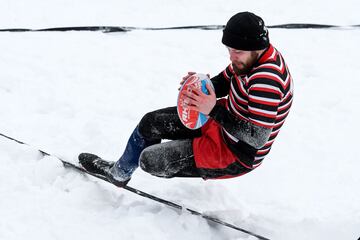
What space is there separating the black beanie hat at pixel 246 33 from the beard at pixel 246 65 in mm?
77

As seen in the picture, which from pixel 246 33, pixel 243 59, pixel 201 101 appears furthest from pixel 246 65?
pixel 201 101

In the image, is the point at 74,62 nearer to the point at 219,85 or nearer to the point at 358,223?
the point at 219,85

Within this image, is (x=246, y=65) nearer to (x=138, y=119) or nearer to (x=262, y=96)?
(x=262, y=96)

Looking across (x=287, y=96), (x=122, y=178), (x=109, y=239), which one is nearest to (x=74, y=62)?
(x=122, y=178)

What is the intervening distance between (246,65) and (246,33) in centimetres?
21

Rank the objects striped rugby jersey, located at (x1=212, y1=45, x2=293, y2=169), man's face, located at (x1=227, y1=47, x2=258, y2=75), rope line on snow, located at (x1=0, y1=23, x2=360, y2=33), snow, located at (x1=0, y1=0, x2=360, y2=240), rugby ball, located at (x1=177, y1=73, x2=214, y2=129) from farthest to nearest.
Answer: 1. rope line on snow, located at (x1=0, y1=23, x2=360, y2=33)
2. snow, located at (x1=0, y1=0, x2=360, y2=240)
3. rugby ball, located at (x1=177, y1=73, x2=214, y2=129)
4. man's face, located at (x1=227, y1=47, x2=258, y2=75)
5. striped rugby jersey, located at (x1=212, y1=45, x2=293, y2=169)

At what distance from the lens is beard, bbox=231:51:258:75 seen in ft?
8.58

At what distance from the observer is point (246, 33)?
2.51 m

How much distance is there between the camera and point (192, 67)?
248 inches

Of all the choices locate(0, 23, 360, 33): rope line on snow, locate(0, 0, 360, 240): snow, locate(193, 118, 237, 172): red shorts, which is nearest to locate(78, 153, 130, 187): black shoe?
locate(0, 0, 360, 240): snow

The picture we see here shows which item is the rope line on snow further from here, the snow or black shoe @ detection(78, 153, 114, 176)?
black shoe @ detection(78, 153, 114, 176)

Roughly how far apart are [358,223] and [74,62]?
14.0 ft

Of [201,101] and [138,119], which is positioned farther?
[138,119]

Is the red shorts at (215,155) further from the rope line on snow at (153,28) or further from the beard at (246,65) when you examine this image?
the rope line on snow at (153,28)
